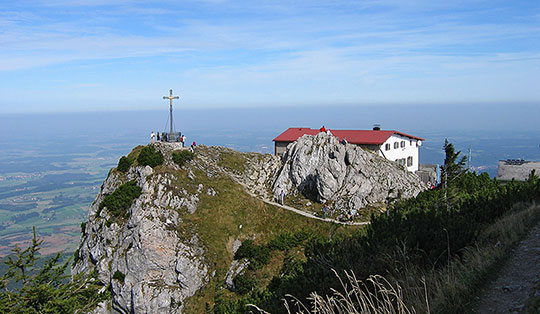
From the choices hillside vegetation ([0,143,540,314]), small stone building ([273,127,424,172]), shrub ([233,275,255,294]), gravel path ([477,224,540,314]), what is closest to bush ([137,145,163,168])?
hillside vegetation ([0,143,540,314])

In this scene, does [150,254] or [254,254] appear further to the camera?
[254,254]

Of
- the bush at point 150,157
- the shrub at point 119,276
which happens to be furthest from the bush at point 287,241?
the bush at point 150,157

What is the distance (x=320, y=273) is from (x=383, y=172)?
36.3 metres

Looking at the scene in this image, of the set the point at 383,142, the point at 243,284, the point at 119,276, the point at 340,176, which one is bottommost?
the point at 119,276

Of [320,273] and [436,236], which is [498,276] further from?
[320,273]

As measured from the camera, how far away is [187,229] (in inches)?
1474

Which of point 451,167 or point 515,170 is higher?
point 451,167

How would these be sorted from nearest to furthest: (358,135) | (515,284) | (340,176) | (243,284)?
(515,284), (243,284), (340,176), (358,135)

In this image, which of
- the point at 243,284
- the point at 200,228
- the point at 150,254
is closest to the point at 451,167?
the point at 243,284

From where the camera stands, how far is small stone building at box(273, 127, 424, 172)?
52.8m

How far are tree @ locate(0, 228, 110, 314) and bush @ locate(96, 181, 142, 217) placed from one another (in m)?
23.7

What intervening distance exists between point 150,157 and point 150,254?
10.9m

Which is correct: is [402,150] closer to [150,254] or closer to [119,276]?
[150,254]

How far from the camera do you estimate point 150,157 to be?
41.4 metres
